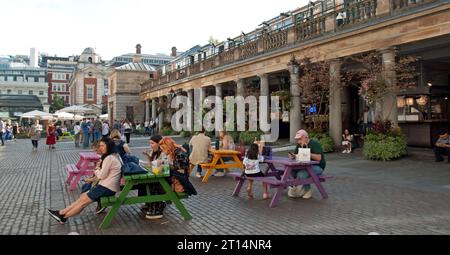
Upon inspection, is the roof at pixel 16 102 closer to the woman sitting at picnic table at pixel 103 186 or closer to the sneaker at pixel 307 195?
the woman sitting at picnic table at pixel 103 186

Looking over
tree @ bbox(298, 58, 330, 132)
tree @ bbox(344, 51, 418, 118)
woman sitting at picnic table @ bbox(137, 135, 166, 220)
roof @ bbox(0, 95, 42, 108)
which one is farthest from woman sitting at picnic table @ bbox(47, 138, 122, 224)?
roof @ bbox(0, 95, 42, 108)

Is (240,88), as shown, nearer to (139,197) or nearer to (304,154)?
(304,154)

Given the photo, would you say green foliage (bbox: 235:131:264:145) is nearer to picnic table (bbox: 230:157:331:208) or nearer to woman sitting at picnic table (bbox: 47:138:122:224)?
picnic table (bbox: 230:157:331:208)

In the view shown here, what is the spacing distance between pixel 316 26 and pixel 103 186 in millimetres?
14466

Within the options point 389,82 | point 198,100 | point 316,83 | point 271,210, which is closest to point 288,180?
point 271,210

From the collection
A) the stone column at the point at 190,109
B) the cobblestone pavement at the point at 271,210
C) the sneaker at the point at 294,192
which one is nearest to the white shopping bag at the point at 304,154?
the sneaker at the point at 294,192

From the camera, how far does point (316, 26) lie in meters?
18.0

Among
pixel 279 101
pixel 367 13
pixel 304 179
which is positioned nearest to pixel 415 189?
pixel 304 179

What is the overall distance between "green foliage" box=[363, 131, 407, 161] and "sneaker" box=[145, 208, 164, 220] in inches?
384

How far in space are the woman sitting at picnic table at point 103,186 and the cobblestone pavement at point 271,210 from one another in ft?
0.70

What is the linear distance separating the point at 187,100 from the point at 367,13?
2007 cm

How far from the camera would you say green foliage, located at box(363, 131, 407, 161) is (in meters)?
13.7

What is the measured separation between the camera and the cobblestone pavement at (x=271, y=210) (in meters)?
5.77
